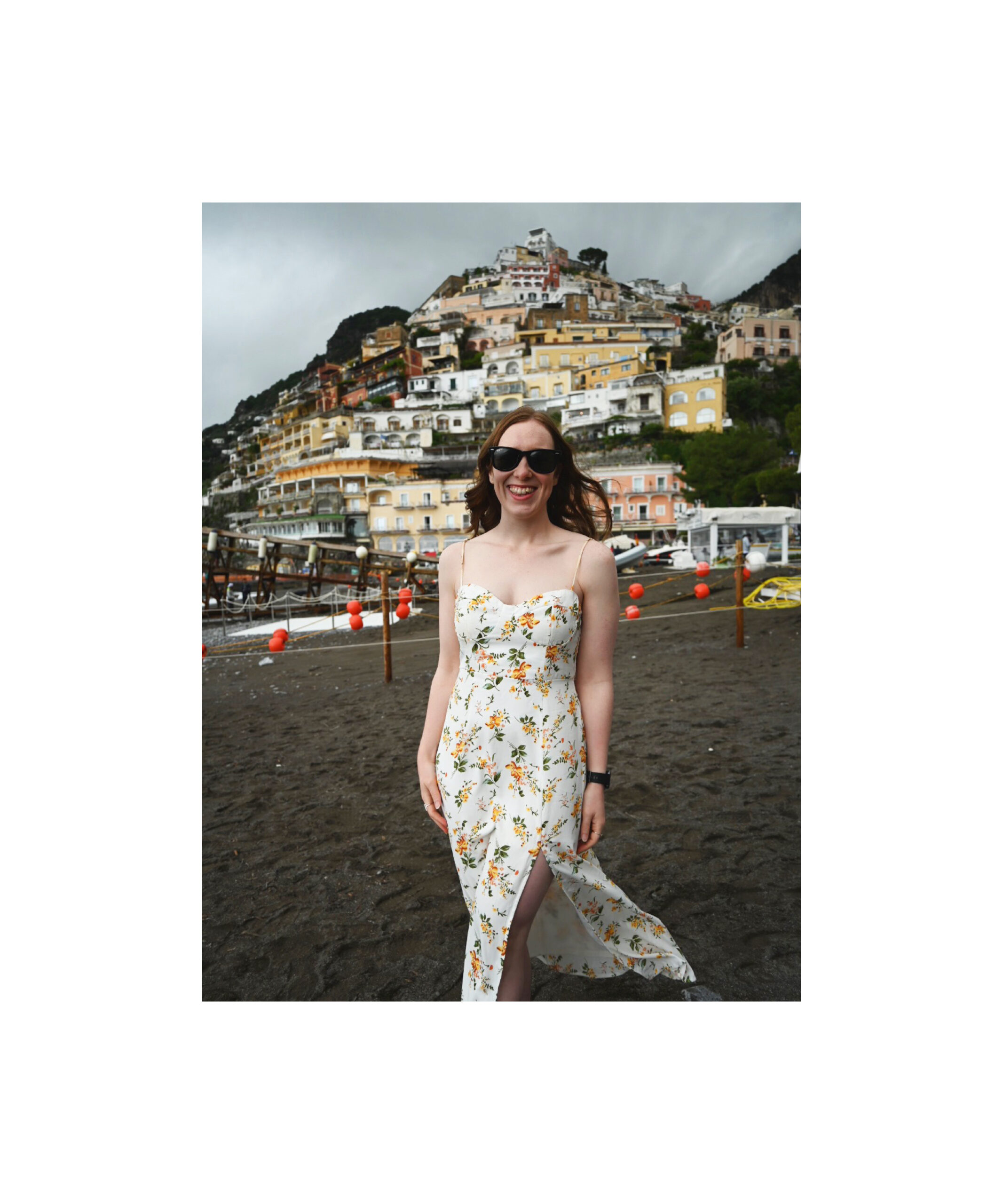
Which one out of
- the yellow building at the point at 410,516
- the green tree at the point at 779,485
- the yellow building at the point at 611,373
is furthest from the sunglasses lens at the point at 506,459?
the green tree at the point at 779,485

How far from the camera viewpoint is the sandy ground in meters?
1.98

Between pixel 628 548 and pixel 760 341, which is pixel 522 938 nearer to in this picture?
pixel 628 548

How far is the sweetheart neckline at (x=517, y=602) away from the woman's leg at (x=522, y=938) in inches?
19.6

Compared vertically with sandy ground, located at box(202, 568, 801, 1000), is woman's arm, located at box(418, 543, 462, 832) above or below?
above

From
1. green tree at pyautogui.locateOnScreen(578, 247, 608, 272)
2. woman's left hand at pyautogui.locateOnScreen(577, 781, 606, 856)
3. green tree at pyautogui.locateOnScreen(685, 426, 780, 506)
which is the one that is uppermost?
green tree at pyautogui.locateOnScreen(578, 247, 608, 272)

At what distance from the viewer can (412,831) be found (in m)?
2.78

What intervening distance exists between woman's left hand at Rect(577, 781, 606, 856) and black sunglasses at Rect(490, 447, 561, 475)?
2.19 ft

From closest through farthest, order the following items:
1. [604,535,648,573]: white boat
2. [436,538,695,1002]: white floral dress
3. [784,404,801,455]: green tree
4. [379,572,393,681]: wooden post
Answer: [436,538,695,1002]: white floral dress, [379,572,393,681]: wooden post, [784,404,801,455]: green tree, [604,535,648,573]: white boat

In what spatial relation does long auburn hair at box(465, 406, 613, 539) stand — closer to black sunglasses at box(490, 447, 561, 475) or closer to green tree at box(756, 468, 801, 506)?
black sunglasses at box(490, 447, 561, 475)

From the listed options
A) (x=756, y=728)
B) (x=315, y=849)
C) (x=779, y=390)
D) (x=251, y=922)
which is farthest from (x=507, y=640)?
(x=779, y=390)

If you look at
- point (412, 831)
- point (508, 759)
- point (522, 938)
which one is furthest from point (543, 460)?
point (412, 831)

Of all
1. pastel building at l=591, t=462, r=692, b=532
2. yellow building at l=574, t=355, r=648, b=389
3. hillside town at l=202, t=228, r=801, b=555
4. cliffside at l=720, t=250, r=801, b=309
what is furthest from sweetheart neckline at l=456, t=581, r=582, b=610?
yellow building at l=574, t=355, r=648, b=389

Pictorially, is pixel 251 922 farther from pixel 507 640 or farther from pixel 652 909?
pixel 507 640

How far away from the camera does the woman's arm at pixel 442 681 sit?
1.36m
